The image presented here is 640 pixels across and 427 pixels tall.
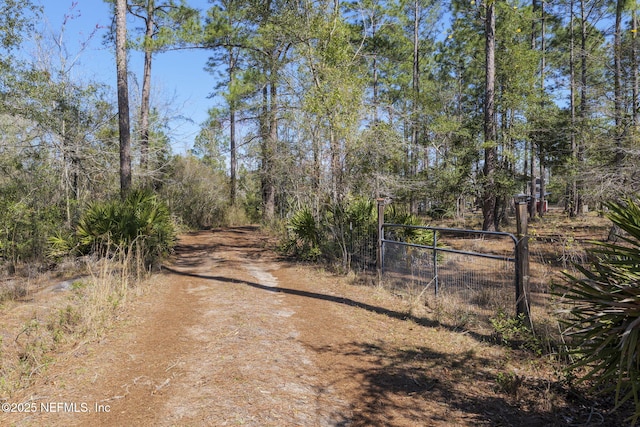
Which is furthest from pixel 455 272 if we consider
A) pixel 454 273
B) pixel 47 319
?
pixel 47 319

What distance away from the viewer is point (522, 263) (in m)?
5.16

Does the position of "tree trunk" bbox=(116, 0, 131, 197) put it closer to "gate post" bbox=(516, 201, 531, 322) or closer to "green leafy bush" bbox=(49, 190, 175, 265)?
"green leafy bush" bbox=(49, 190, 175, 265)

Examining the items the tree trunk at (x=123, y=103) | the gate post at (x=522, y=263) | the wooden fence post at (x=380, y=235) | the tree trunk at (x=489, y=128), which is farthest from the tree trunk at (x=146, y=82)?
the gate post at (x=522, y=263)

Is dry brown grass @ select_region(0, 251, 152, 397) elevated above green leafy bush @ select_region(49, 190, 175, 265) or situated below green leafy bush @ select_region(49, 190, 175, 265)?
below

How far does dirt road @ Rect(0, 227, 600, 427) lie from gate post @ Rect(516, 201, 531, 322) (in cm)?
71

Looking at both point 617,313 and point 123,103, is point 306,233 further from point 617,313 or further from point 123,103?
point 617,313

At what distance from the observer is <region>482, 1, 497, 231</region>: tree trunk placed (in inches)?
624

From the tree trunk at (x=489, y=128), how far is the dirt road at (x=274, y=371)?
37.8ft

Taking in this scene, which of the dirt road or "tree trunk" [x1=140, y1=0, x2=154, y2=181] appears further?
"tree trunk" [x1=140, y1=0, x2=154, y2=181]

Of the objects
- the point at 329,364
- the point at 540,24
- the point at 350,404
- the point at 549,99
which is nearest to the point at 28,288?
the point at 329,364

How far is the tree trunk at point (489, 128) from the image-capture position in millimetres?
15859

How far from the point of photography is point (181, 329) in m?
5.50

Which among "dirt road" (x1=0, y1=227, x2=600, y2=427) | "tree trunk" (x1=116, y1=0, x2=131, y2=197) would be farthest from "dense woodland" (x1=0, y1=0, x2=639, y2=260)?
"dirt road" (x1=0, y1=227, x2=600, y2=427)

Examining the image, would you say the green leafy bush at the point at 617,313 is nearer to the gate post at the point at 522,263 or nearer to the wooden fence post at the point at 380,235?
the gate post at the point at 522,263
